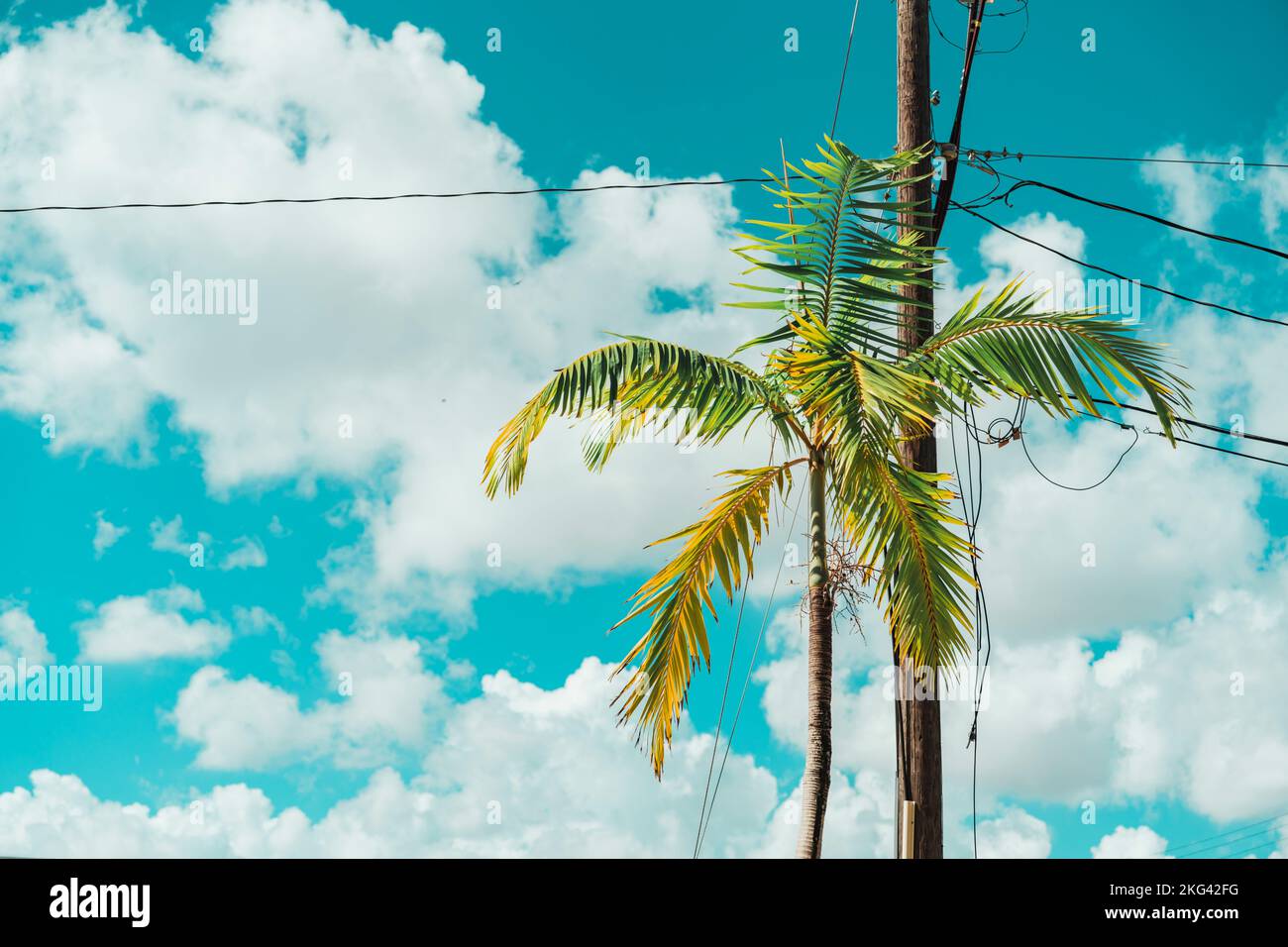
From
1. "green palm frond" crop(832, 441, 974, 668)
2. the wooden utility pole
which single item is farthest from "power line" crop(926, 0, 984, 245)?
"green palm frond" crop(832, 441, 974, 668)

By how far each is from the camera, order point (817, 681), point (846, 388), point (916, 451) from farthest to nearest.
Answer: point (916, 451) < point (817, 681) < point (846, 388)

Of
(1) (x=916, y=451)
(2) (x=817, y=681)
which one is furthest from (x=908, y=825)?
(1) (x=916, y=451)

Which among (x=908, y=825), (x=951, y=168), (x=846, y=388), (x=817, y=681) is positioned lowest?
(x=908, y=825)

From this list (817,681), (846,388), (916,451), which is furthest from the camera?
(916,451)

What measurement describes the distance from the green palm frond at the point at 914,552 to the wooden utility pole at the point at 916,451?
291mm

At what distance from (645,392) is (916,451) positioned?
196cm

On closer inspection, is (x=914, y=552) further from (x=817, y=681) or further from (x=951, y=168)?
(x=951, y=168)

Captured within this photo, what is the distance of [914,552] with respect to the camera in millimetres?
6633

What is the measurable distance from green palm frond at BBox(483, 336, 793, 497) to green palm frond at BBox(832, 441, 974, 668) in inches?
26.9

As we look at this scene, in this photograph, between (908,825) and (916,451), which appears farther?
(916,451)
